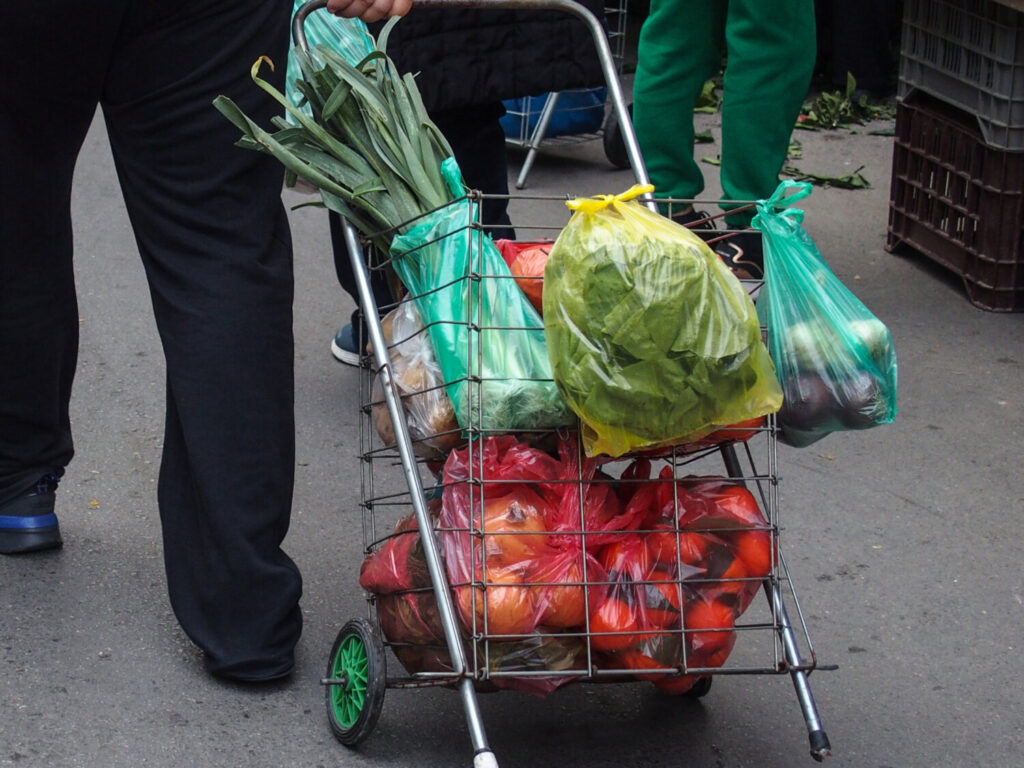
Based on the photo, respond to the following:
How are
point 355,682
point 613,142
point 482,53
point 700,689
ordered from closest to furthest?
1. point 355,682
2. point 700,689
3. point 482,53
4. point 613,142

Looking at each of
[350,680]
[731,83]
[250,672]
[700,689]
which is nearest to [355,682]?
[350,680]

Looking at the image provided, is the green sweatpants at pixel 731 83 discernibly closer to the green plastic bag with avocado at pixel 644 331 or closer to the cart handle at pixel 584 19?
the cart handle at pixel 584 19

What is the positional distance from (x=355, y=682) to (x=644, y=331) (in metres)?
0.84

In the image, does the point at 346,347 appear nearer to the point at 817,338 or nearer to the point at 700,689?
the point at 700,689

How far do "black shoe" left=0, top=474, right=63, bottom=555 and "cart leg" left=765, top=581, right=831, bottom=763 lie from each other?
5.33ft

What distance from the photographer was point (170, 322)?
2.53 metres

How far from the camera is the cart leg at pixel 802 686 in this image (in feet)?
7.15

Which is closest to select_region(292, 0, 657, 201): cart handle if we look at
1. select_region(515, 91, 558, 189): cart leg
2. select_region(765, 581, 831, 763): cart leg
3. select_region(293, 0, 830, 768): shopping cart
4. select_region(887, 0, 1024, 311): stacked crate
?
select_region(293, 0, 830, 768): shopping cart

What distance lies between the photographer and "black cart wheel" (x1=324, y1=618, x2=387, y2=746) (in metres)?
2.31

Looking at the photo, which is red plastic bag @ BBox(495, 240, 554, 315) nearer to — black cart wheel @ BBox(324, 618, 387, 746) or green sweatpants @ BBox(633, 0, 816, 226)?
black cart wheel @ BBox(324, 618, 387, 746)

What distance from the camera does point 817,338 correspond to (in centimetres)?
221

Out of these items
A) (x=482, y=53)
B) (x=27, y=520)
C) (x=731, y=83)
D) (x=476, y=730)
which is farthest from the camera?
(x=731, y=83)

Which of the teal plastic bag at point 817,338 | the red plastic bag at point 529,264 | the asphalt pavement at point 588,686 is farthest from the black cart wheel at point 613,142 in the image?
the teal plastic bag at point 817,338

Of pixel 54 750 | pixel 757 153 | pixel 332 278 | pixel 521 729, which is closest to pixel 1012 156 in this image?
pixel 757 153
